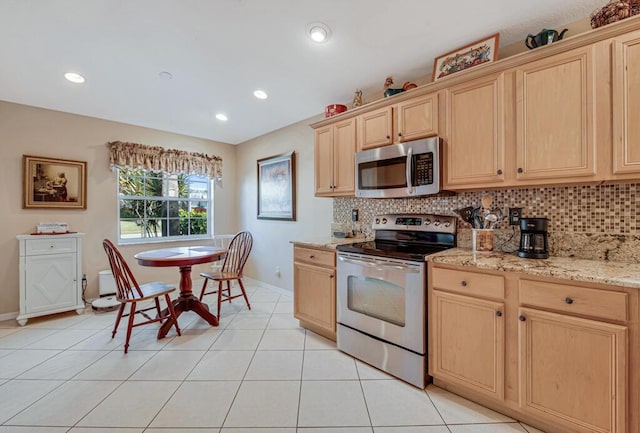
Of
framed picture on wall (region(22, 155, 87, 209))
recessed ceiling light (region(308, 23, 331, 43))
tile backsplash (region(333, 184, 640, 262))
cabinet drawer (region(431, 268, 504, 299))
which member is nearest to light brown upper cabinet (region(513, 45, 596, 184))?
tile backsplash (region(333, 184, 640, 262))

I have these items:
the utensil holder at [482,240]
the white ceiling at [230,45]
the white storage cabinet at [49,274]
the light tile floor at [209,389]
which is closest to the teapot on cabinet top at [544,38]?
the white ceiling at [230,45]

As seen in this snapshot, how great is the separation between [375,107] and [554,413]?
2.36m

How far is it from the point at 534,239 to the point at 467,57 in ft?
4.57

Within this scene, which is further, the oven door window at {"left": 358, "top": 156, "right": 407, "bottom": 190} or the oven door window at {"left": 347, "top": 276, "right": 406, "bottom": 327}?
the oven door window at {"left": 358, "top": 156, "right": 407, "bottom": 190}

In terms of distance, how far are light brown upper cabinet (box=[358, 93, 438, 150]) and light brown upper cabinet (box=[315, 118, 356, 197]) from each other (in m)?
0.14

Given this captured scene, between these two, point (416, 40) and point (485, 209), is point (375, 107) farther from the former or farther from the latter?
point (485, 209)

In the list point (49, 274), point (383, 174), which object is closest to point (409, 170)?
point (383, 174)

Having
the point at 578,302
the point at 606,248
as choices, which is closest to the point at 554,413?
the point at 578,302

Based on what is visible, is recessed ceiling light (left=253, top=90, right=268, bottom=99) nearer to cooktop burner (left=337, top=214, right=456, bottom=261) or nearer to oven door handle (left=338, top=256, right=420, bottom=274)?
cooktop burner (left=337, top=214, right=456, bottom=261)

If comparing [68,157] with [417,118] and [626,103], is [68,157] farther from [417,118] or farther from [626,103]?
[626,103]

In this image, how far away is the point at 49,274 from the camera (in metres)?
3.06

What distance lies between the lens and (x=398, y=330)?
1.99 meters

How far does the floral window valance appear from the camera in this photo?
3.69 meters

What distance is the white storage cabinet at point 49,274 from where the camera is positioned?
294 centimetres
